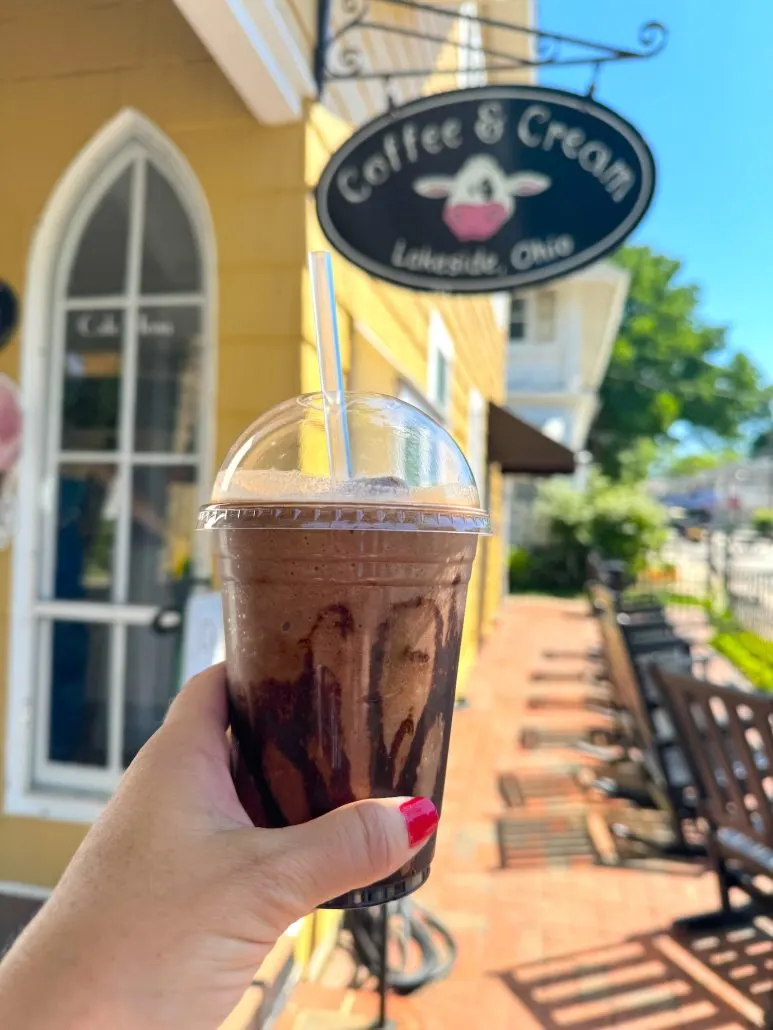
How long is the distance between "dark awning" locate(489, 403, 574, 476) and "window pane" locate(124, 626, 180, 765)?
6.07 metres

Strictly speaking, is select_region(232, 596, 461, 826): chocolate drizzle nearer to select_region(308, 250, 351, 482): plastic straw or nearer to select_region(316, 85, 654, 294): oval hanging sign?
select_region(308, 250, 351, 482): plastic straw

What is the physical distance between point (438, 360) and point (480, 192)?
9.88ft

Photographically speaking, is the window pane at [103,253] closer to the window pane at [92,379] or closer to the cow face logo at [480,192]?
the window pane at [92,379]

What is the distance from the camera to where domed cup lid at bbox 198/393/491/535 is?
1.00m

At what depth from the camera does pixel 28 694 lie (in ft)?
10.0

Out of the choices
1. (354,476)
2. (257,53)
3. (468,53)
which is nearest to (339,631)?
(354,476)

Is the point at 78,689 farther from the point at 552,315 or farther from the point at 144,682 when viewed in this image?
the point at 552,315

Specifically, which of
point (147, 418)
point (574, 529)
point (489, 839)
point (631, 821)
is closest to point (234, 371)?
point (147, 418)

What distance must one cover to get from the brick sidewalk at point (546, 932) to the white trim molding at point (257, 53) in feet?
10.5

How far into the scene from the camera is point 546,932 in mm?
3107

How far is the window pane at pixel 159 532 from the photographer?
305 centimetres

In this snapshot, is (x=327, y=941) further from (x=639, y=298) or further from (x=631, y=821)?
(x=639, y=298)

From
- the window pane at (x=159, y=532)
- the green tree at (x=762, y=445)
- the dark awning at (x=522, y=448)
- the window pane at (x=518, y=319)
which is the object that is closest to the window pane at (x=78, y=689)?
the window pane at (x=159, y=532)

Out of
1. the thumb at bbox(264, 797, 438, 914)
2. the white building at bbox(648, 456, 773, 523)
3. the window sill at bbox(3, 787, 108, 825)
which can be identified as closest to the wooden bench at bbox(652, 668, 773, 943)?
the thumb at bbox(264, 797, 438, 914)
